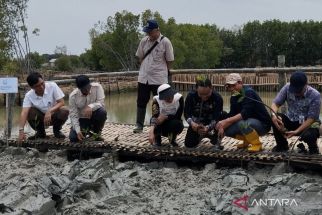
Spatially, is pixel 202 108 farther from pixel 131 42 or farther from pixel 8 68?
pixel 131 42

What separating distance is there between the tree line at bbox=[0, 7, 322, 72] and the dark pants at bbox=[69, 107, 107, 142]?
25486 mm

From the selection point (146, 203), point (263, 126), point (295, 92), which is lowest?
point (146, 203)

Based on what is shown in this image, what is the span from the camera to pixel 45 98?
6.04 metres

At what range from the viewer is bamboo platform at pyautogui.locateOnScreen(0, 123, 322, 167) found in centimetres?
477

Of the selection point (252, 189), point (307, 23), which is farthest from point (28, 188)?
point (307, 23)

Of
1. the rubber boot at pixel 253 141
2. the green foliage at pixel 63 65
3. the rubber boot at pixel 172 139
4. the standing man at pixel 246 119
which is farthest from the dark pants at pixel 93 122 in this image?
the green foliage at pixel 63 65

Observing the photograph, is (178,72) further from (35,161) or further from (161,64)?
(35,161)

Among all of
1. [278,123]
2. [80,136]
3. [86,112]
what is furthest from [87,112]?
[278,123]

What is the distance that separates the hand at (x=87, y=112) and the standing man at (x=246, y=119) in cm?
147

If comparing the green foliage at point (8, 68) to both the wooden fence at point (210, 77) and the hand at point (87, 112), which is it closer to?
the wooden fence at point (210, 77)

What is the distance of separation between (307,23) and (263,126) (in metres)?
39.6

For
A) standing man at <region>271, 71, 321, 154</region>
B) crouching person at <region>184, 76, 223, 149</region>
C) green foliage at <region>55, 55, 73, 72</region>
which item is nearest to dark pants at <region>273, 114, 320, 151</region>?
standing man at <region>271, 71, 321, 154</region>

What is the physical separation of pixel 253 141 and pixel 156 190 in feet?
3.87

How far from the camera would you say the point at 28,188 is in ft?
13.7
